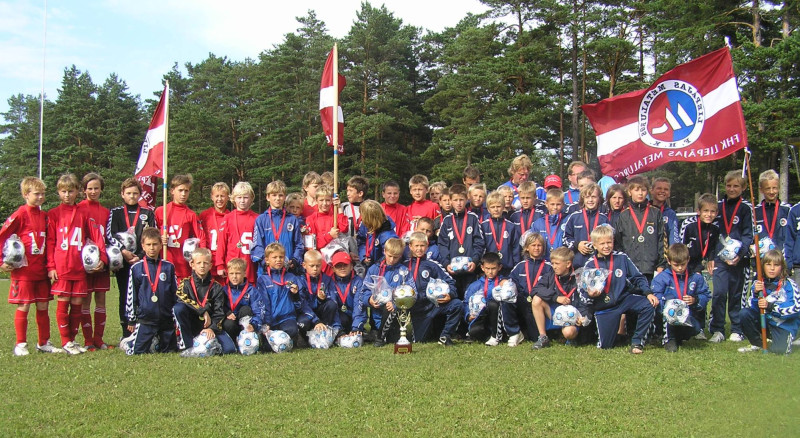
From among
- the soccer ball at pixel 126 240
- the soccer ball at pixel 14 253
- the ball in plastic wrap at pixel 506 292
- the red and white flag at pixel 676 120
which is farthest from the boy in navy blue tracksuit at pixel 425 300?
the soccer ball at pixel 14 253

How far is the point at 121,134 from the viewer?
52375mm

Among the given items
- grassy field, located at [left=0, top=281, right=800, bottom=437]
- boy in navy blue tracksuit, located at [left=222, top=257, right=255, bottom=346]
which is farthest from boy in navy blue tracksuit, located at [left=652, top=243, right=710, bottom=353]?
boy in navy blue tracksuit, located at [left=222, top=257, right=255, bottom=346]

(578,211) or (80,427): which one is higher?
(578,211)

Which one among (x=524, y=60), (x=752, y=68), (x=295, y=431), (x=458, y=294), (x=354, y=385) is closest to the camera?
(x=295, y=431)

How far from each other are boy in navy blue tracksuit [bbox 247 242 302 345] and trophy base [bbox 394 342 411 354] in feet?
4.53

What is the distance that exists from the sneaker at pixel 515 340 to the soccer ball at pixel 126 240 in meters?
5.06

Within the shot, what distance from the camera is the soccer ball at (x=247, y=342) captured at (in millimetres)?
7207

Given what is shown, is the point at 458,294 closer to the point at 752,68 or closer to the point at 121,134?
the point at 752,68

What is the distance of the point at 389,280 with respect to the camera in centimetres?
795

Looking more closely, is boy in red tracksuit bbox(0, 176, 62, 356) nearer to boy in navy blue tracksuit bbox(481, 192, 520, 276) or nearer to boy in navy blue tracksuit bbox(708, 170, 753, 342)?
boy in navy blue tracksuit bbox(481, 192, 520, 276)

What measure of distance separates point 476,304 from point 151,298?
4039 mm

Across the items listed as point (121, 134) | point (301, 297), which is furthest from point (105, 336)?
point (121, 134)

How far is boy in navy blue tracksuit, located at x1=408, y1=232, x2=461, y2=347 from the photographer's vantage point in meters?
7.88

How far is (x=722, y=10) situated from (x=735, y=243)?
27853 mm
